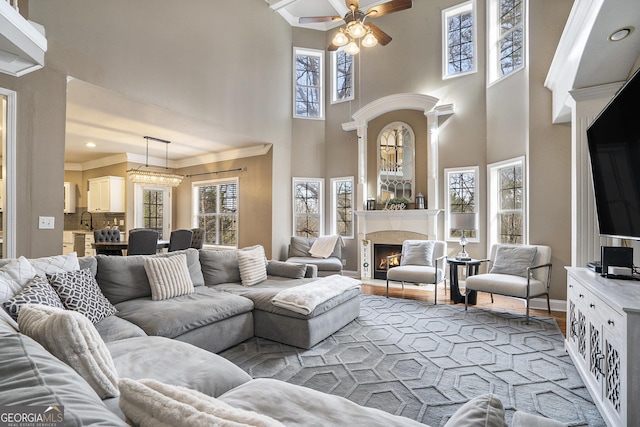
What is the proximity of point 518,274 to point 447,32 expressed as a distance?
443cm

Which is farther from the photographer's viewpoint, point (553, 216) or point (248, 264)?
point (553, 216)

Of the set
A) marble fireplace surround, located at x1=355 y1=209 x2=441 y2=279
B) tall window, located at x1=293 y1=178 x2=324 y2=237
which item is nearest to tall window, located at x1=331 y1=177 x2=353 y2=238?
tall window, located at x1=293 y1=178 x2=324 y2=237

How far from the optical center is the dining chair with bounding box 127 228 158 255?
4.23 meters

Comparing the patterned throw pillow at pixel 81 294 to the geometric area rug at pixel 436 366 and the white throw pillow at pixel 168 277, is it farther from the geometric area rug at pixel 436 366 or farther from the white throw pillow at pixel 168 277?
the geometric area rug at pixel 436 366

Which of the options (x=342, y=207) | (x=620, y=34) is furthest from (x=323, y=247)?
(x=620, y=34)

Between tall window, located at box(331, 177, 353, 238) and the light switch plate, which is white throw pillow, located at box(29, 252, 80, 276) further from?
tall window, located at box(331, 177, 353, 238)

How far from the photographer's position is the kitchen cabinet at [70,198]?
754 centimetres

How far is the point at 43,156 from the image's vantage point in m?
3.16

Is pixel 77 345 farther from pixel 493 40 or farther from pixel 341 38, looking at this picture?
pixel 493 40

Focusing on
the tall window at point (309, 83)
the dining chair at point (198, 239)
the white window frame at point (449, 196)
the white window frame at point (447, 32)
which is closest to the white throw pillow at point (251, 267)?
the dining chair at point (198, 239)

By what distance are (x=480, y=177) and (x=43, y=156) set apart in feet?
19.1

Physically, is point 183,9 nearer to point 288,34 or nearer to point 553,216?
point 288,34

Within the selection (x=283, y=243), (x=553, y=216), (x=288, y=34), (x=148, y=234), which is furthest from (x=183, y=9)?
(x=553, y=216)

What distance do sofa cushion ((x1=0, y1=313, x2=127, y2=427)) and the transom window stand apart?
5.69 meters
